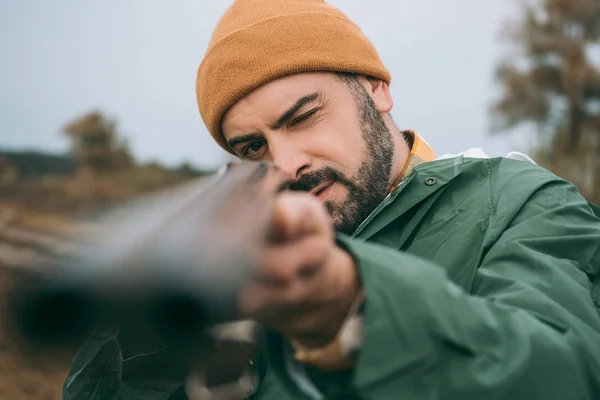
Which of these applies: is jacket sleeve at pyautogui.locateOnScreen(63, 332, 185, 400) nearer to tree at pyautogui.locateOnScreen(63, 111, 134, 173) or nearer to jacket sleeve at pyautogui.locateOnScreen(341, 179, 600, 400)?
jacket sleeve at pyautogui.locateOnScreen(341, 179, 600, 400)

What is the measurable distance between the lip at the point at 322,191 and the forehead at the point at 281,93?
0.37m

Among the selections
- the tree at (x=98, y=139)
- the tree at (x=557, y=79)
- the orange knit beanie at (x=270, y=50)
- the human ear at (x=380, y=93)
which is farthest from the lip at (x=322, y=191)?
A: the tree at (x=557, y=79)

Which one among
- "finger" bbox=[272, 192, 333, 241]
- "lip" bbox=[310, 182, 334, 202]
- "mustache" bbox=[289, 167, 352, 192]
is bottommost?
"lip" bbox=[310, 182, 334, 202]

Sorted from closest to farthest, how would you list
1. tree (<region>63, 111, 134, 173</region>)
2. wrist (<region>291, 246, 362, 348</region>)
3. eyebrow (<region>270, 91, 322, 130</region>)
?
wrist (<region>291, 246, 362, 348</region>), eyebrow (<region>270, 91, 322, 130</region>), tree (<region>63, 111, 134, 173</region>)

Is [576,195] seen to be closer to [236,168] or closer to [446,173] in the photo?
[446,173]

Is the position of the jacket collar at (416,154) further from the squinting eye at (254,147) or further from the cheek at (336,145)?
the squinting eye at (254,147)

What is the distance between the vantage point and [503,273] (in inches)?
56.5

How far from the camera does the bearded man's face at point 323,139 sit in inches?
88.7

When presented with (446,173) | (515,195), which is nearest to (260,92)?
(446,173)

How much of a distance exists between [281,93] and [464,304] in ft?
5.28

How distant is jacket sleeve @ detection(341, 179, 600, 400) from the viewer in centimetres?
94

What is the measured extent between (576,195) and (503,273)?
55cm

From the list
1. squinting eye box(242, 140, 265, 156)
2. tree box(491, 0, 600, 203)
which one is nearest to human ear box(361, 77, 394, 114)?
squinting eye box(242, 140, 265, 156)

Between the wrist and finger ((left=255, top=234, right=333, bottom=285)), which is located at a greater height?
finger ((left=255, top=234, right=333, bottom=285))
